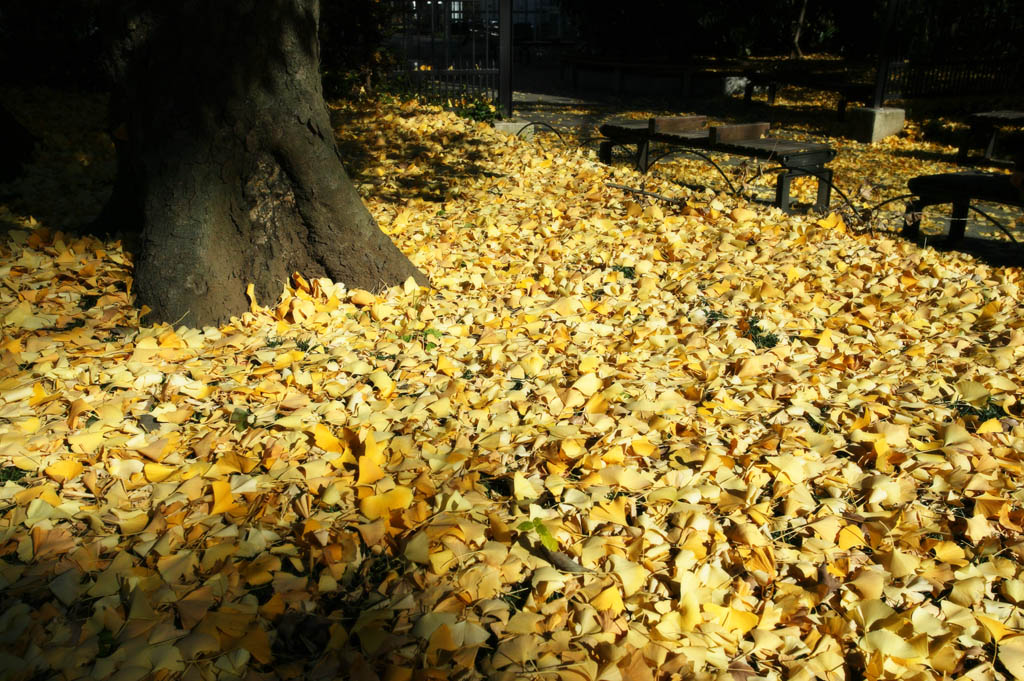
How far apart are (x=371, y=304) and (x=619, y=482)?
5.74 ft

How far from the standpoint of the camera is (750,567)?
2123 millimetres

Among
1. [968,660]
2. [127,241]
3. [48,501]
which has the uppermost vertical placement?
[127,241]

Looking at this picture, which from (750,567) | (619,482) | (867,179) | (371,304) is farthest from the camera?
(867,179)

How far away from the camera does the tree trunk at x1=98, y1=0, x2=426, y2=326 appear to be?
3488 millimetres

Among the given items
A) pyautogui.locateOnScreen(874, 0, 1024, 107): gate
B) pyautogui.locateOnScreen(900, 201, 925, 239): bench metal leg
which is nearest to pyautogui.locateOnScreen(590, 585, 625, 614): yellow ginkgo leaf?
pyautogui.locateOnScreen(900, 201, 925, 239): bench metal leg

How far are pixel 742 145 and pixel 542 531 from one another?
215 inches

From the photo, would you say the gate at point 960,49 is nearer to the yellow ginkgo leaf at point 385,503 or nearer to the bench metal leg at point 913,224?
the bench metal leg at point 913,224

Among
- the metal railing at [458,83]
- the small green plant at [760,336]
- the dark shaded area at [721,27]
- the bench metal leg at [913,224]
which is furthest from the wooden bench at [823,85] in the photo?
the small green plant at [760,336]

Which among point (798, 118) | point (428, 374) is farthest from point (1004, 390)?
point (798, 118)

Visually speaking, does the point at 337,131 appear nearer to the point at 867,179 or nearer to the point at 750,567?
the point at 867,179

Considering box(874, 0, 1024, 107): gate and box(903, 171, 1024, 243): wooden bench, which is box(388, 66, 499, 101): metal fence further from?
box(874, 0, 1024, 107): gate

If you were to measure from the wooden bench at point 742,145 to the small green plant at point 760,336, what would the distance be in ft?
9.45

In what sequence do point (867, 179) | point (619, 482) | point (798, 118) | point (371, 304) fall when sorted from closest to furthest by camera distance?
point (619, 482), point (371, 304), point (867, 179), point (798, 118)

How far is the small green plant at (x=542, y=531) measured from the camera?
213 cm
